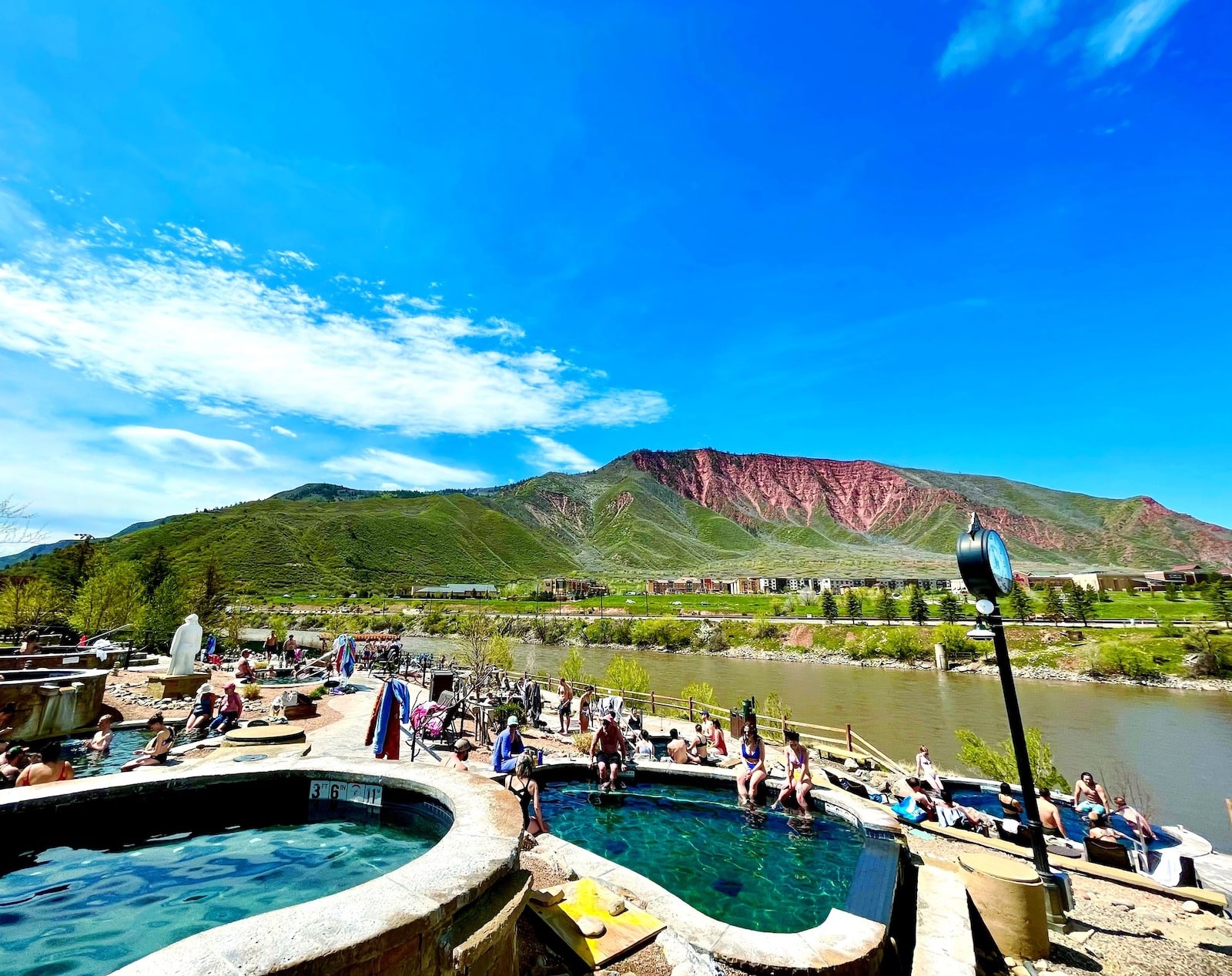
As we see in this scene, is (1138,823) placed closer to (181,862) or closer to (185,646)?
(181,862)

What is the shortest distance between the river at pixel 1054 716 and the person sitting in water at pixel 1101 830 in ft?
29.4

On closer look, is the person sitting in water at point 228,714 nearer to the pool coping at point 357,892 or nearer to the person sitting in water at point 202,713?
the person sitting in water at point 202,713

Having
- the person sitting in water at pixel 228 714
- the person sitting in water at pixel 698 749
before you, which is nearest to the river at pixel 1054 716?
the person sitting in water at pixel 698 749

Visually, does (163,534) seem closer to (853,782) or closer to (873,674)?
(873,674)

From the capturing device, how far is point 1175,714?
100 feet

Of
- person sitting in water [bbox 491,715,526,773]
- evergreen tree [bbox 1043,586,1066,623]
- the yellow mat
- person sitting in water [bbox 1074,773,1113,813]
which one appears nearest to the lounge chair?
person sitting in water [bbox 1074,773,1113,813]

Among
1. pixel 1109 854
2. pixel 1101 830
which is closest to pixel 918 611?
pixel 1101 830

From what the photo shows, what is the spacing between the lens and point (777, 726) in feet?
58.9

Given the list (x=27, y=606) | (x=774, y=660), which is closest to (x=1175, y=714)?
(x=774, y=660)

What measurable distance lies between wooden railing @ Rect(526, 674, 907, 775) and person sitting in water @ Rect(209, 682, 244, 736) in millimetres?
12160

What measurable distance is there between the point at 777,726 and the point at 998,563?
12.1m

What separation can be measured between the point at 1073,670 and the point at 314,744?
168 ft

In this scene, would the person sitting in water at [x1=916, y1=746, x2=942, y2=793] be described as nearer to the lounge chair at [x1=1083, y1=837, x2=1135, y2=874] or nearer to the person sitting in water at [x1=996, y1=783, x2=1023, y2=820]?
the person sitting in water at [x1=996, y1=783, x2=1023, y2=820]

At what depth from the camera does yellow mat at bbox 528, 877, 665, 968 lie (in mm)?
4082
